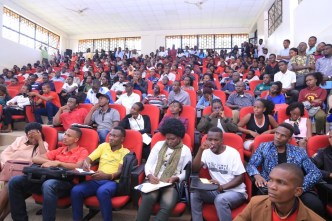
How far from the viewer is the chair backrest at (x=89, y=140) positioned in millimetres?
2988

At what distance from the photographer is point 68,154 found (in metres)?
2.87

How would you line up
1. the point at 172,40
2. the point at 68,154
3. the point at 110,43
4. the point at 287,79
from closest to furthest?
the point at 68,154
the point at 287,79
the point at 172,40
the point at 110,43

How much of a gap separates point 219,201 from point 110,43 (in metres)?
15.2

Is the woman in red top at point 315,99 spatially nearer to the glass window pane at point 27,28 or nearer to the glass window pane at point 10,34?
the glass window pane at point 10,34

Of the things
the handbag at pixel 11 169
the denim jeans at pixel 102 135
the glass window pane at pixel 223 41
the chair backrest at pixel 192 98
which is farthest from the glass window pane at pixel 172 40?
the handbag at pixel 11 169

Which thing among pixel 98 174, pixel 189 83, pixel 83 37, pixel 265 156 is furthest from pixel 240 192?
pixel 83 37

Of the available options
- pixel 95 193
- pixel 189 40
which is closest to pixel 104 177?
pixel 95 193

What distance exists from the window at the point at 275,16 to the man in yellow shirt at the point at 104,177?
886 cm

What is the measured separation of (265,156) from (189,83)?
150 inches

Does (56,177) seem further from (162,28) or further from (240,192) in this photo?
(162,28)

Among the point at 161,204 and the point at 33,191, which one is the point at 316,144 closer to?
the point at 161,204

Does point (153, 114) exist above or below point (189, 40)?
below

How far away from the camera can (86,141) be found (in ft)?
9.93

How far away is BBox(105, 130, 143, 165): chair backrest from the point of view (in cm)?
289
